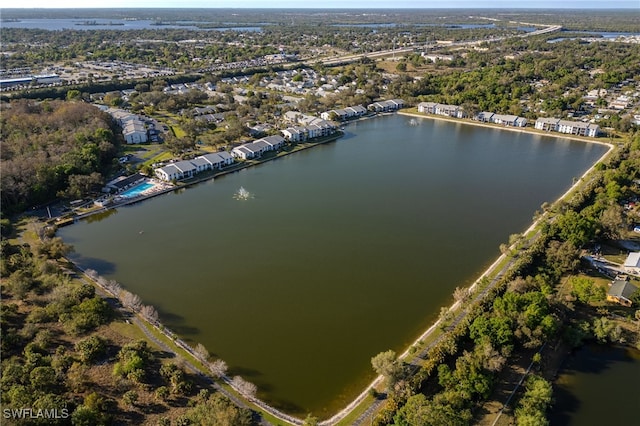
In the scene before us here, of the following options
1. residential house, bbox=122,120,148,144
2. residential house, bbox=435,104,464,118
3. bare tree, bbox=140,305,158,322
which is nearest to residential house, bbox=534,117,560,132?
residential house, bbox=435,104,464,118

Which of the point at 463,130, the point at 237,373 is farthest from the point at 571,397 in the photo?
the point at 463,130

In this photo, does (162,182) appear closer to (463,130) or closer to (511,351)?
(511,351)

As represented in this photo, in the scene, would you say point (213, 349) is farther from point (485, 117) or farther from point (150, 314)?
point (485, 117)

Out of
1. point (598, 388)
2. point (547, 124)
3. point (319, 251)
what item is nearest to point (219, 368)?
point (319, 251)

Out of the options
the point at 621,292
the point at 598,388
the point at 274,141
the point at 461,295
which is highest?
the point at 274,141

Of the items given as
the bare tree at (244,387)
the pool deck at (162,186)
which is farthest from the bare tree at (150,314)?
the pool deck at (162,186)

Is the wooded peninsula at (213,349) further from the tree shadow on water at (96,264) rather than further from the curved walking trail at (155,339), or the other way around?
the tree shadow on water at (96,264)
